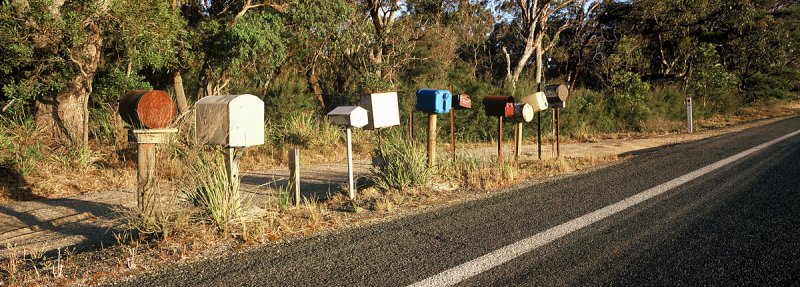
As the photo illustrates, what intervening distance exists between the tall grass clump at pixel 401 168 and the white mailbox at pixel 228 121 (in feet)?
7.08

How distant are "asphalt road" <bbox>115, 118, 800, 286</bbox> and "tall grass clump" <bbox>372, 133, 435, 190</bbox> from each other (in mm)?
1212

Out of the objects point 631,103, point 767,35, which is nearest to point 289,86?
point 631,103

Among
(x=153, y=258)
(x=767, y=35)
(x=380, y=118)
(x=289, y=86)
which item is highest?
(x=767, y=35)

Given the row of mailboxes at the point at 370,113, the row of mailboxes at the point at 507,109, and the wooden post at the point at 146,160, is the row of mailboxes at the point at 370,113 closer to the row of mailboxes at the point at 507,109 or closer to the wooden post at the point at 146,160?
the wooden post at the point at 146,160

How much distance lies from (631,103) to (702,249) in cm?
1959

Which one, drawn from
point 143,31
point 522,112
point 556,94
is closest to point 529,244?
point 522,112

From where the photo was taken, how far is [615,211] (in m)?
5.85

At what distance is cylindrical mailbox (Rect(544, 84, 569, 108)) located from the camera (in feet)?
35.9

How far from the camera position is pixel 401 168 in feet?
25.6

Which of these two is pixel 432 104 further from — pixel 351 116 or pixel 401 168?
pixel 351 116

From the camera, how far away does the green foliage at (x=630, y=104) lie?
2262cm

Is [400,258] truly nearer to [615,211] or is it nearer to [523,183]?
Answer: [615,211]

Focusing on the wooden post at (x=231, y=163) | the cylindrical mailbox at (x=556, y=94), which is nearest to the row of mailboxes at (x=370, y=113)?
the wooden post at (x=231, y=163)

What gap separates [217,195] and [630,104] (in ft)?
66.3
